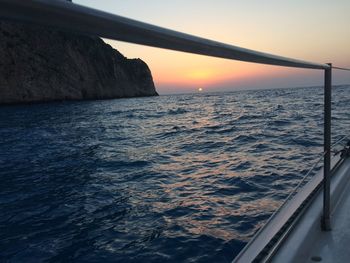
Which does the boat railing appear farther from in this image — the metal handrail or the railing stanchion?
the railing stanchion

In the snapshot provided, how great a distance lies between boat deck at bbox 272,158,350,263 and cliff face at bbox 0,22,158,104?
4625 centimetres

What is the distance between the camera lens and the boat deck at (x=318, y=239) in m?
2.16

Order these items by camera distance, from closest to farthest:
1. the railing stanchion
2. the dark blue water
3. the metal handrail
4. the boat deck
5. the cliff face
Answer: the metal handrail
the boat deck
the railing stanchion
the dark blue water
the cliff face

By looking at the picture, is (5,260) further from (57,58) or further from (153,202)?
(57,58)

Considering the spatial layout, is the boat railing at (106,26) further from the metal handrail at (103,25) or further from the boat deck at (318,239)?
the boat deck at (318,239)

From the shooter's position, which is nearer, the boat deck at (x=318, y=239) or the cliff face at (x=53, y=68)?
the boat deck at (x=318, y=239)

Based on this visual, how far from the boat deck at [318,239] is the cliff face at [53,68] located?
152ft

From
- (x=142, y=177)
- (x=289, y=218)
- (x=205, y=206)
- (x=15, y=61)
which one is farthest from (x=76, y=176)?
(x=15, y=61)

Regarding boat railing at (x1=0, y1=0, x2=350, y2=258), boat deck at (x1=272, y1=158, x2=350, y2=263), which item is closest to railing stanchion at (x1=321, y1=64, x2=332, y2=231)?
boat deck at (x1=272, y1=158, x2=350, y2=263)

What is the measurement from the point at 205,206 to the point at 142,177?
9.48 feet

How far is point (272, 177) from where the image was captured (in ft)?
24.4

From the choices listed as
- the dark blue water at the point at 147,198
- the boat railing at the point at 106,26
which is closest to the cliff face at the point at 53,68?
the dark blue water at the point at 147,198

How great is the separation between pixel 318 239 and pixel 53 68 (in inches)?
2916

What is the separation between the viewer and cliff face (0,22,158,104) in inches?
2343
